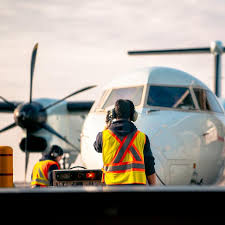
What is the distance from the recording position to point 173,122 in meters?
7.20

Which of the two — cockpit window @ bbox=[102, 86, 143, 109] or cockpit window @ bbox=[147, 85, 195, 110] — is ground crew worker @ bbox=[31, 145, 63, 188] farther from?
cockpit window @ bbox=[147, 85, 195, 110]

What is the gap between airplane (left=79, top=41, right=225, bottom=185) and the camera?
683cm

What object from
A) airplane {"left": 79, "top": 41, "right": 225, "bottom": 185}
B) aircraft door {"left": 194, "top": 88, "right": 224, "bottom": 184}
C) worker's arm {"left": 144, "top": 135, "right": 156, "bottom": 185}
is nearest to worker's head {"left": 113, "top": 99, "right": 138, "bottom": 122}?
worker's arm {"left": 144, "top": 135, "right": 156, "bottom": 185}

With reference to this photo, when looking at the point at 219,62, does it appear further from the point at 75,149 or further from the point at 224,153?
the point at 224,153

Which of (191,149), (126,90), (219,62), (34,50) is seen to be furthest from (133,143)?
(219,62)

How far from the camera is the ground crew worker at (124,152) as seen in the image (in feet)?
15.4

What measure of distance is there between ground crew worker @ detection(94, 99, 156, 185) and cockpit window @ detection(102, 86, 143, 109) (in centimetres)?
305

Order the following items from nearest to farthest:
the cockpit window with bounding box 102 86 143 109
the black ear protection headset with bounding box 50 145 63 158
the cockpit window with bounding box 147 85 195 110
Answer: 1. the cockpit window with bounding box 147 85 195 110
2. the cockpit window with bounding box 102 86 143 109
3. the black ear protection headset with bounding box 50 145 63 158

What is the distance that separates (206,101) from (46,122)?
443 inches

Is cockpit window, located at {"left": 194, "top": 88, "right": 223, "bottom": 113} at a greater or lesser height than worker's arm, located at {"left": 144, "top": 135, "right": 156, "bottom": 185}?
greater

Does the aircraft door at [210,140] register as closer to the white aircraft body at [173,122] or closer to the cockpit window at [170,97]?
the white aircraft body at [173,122]

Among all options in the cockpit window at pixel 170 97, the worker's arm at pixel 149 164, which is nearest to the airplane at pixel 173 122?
the cockpit window at pixel 170 97

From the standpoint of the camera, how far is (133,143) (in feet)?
15.5
